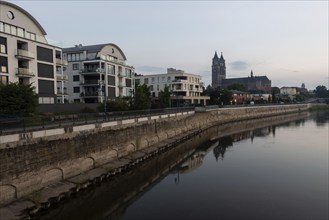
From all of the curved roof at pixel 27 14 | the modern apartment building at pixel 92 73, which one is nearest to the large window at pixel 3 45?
the curved roof at pixel 27 14

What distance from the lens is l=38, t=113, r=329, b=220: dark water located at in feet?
59.9

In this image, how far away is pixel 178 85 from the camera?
96.0m

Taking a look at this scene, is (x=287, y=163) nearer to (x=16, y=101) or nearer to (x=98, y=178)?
(x=98, y=178)

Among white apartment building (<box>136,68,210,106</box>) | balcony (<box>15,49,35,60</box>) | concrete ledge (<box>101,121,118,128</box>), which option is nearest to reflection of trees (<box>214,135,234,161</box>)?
concrete ledge (<box>101,121,118,128</box>)

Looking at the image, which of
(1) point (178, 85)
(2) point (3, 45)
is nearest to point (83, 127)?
(2) point (3, 45)

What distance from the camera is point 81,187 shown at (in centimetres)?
2120

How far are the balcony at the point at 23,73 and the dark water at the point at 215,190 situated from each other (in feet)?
76.9

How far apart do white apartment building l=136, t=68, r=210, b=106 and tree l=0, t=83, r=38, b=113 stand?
210 feet

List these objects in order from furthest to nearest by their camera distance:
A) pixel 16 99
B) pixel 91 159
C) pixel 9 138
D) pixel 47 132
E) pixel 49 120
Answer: pixel 16 99
pixel 91 159
pixel 49 120
pixel 47 132
pixel 9 138

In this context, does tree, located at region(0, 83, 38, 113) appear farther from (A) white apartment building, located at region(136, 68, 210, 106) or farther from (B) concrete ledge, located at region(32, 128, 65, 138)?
(A) white apartment building, located at region(136, 68, 210, 106)

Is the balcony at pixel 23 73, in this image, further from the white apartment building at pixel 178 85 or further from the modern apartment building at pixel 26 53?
the white apartment building at pixel 178 85

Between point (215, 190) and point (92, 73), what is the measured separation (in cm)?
4530

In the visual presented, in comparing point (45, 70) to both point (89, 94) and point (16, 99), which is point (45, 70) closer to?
point (89, 94)

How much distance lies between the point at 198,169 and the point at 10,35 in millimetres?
31006
